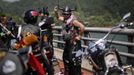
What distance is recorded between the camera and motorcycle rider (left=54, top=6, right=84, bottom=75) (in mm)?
8836

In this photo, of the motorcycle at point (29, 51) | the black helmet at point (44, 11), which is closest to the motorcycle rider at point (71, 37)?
the motorcycle at point (29, 51)

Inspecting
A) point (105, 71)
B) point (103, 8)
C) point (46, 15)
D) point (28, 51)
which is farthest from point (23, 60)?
point (103, 8)

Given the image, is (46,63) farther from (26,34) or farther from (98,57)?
(98,57)

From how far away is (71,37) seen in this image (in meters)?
8.88

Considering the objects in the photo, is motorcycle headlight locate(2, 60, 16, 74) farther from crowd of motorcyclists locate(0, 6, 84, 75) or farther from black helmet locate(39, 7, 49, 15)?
black helmet locate(39, 7, 49, 15)

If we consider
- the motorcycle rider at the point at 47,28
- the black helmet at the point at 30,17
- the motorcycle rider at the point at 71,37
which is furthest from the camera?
the motorcycle rider at the point at 47,28

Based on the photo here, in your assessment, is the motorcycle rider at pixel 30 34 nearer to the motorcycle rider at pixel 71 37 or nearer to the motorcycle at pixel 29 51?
the motorcycle at pixel 29 51

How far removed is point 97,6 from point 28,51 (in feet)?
195

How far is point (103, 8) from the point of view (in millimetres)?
64500

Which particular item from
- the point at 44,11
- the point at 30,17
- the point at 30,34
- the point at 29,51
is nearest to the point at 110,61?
the point at 29,51

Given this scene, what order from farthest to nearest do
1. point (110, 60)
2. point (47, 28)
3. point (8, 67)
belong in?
1. point (47, 28)
2. point (110, 60)
3. point (8, 67)

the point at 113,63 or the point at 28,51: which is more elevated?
the point at 28,51

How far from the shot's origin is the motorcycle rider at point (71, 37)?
8.84 meters

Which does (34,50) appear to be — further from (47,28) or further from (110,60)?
(47,28)
